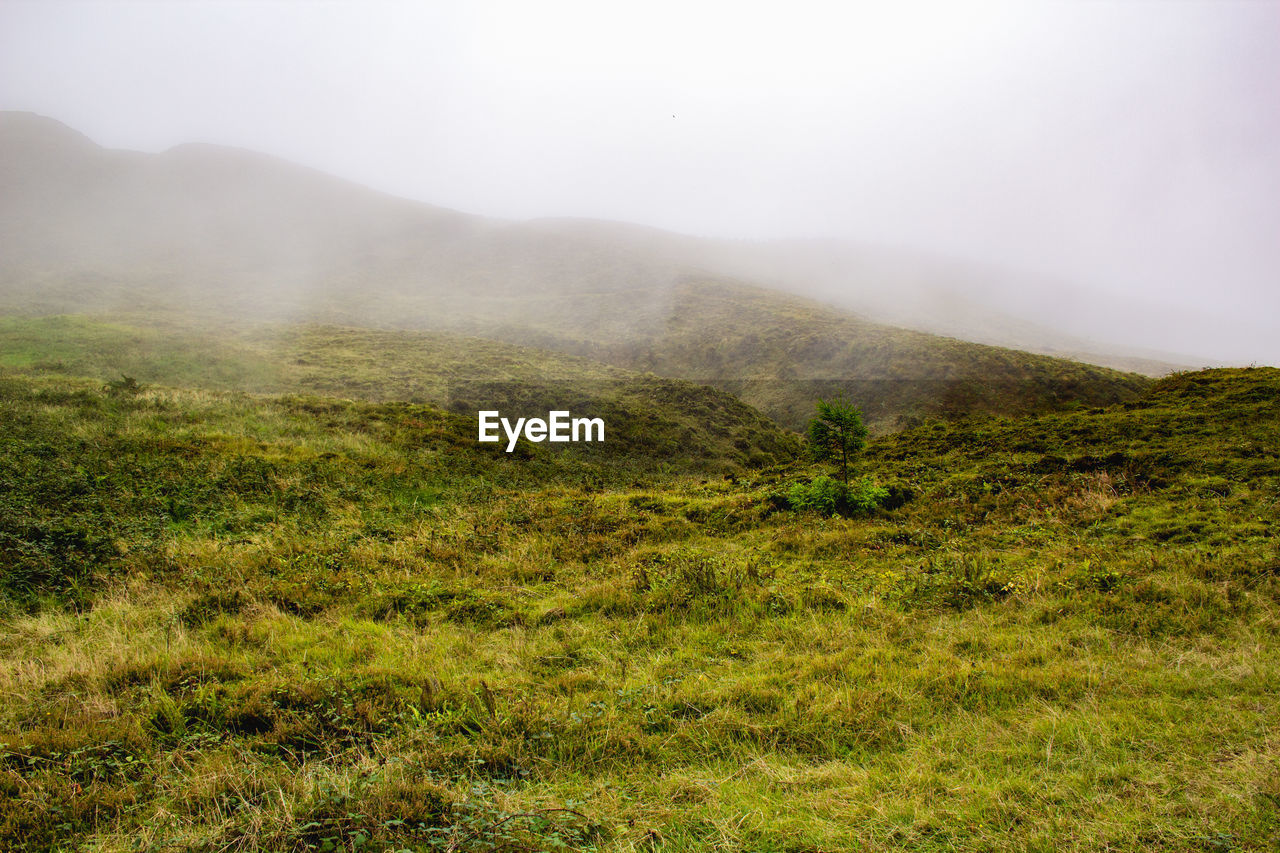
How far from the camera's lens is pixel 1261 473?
1064cm

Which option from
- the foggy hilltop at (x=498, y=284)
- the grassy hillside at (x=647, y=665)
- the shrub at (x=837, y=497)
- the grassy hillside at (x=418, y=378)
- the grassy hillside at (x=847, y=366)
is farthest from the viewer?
the foggy hilltop at (x=498, y=284)

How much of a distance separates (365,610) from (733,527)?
302 inches

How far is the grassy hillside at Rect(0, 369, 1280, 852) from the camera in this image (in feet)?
11.5

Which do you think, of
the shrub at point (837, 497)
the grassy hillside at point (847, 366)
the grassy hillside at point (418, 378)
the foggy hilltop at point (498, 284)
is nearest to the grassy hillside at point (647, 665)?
the shrub at point (837, 497)

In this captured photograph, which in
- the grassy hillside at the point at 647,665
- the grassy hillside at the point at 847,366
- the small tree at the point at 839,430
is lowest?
the grassy hillside at the point at 647,665

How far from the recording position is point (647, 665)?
20.0 ft

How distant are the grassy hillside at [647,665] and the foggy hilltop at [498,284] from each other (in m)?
35.9

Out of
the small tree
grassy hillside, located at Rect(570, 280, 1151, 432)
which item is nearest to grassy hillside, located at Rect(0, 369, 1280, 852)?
the small tree

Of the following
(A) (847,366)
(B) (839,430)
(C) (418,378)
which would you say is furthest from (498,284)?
(B) (839,430)

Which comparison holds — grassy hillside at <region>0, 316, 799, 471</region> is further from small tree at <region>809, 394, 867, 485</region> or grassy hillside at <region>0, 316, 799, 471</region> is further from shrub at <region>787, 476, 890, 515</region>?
shrub at <region>787, 476, 890, 515</region>

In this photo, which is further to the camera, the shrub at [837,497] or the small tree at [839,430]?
the small tree at [839,430]

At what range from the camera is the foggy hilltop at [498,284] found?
5225 centimetres

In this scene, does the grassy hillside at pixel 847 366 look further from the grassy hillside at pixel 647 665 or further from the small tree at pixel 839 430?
the grassy hillside at pixel 647 665

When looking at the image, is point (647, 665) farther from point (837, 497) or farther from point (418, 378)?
point (418, 378)
